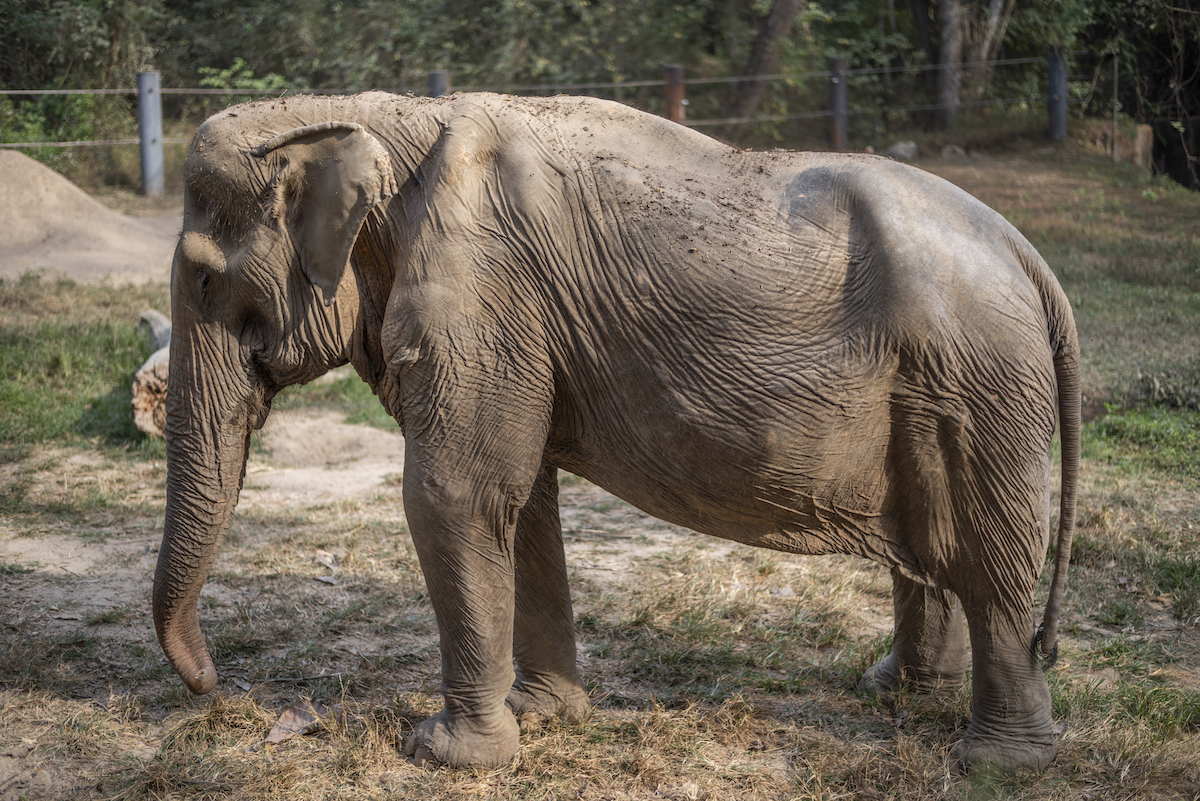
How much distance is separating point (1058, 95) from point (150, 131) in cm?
1282

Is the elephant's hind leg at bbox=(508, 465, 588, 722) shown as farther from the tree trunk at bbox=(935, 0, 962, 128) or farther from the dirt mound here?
the tree trunk at bbox=(935, 0, 962, 128)

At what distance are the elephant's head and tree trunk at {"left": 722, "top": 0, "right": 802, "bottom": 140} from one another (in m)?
13.0

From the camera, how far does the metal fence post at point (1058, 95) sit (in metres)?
16.1

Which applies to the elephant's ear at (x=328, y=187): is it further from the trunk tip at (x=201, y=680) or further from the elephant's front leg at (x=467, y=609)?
the trunk tip at (x=201, y=680)

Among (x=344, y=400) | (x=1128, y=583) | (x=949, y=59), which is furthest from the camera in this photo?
(x=949, y=59)

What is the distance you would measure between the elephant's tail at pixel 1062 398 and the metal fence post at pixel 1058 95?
14.6 m

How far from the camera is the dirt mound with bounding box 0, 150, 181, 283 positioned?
34.2 feet

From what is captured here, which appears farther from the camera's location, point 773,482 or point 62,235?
point 62,235

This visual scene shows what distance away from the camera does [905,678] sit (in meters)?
3.78

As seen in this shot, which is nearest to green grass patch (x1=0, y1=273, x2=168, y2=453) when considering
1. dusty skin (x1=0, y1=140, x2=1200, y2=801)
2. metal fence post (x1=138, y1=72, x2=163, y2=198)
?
dusty skin (x1=0, y1=140, x2=1200, y2=801)

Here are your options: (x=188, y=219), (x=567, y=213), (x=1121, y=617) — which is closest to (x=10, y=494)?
(x=188, y=219)

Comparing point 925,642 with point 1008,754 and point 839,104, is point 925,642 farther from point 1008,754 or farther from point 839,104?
point 839,104

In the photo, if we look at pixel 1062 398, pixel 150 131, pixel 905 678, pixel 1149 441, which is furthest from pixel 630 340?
pixel 150 131

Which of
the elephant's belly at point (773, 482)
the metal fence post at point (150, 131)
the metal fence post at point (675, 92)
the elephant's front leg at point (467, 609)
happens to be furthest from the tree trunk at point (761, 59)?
the elephant's front leg at point (467, 609)
